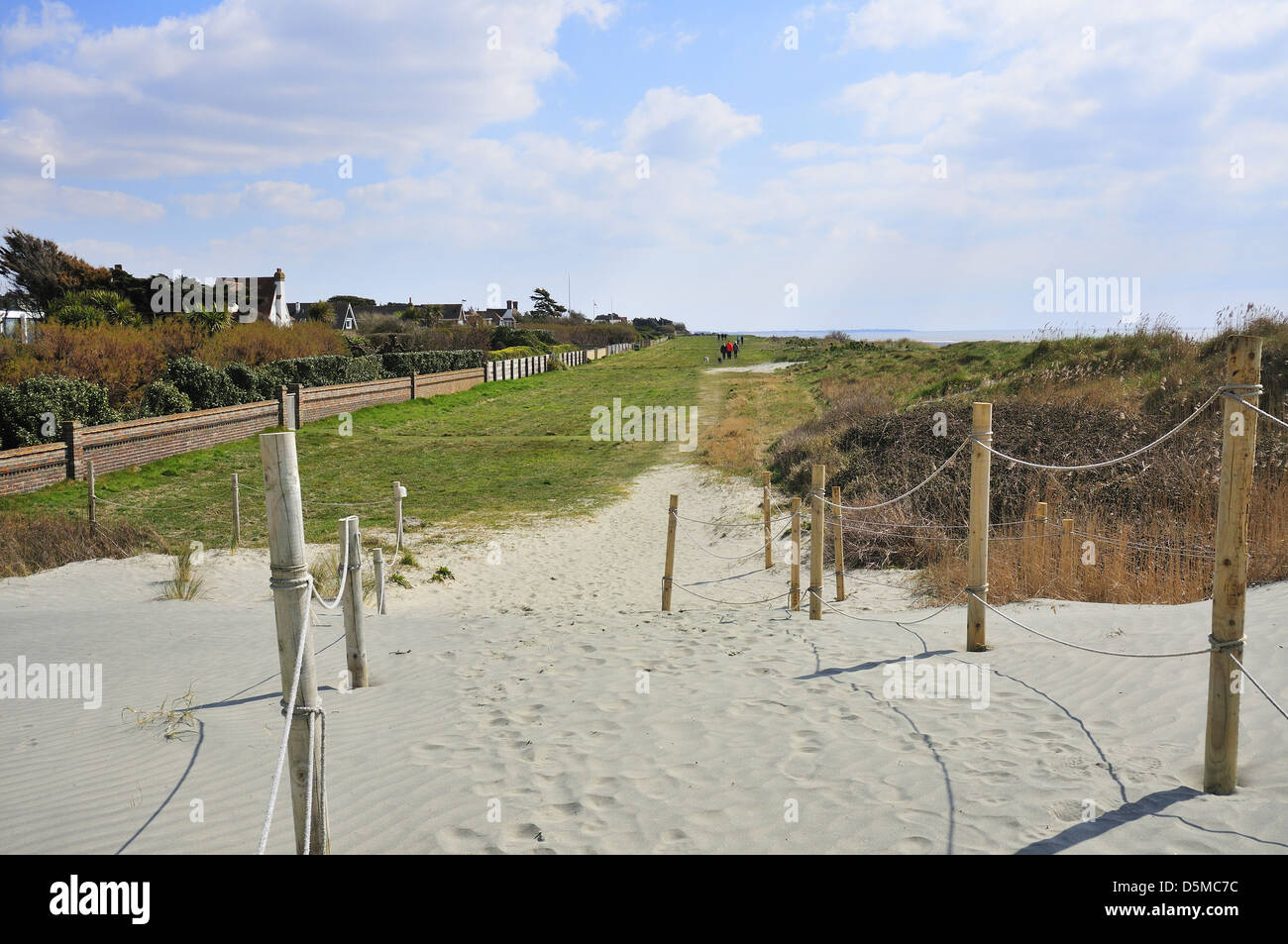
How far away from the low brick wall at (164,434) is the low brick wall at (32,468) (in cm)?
43

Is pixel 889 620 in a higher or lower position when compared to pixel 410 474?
lower

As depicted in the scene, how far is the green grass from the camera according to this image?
16.1m

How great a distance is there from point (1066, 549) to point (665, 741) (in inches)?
243

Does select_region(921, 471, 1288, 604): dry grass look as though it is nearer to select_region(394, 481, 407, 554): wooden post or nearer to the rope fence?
the rope fence

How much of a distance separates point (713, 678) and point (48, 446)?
16.9 meters

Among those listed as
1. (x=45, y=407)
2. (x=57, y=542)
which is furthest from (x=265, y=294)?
(x=57, y=542)

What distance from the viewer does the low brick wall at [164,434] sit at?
1903 centimetres

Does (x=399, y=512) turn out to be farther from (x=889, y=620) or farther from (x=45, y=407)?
(x=45, y=407)

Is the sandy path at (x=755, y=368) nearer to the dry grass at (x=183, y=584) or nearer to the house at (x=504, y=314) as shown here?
the house at (x=504, y=314)

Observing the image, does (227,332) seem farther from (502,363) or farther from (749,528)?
(749,528)

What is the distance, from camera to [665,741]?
5.77 m

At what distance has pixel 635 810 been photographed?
15.6 feet
